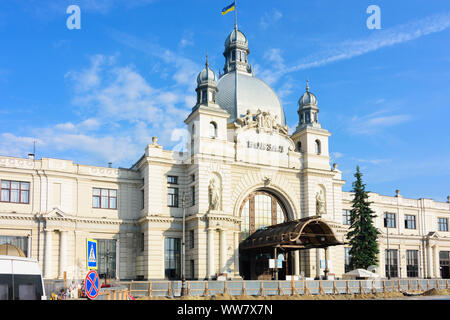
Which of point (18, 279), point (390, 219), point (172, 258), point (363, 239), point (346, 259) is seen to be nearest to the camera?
point (18, 279)

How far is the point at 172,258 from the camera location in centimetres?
5022

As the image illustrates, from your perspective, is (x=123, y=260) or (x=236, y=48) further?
(x=236, y=48)

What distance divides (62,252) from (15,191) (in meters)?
7.50

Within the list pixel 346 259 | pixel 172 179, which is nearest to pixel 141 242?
pixel 172 179

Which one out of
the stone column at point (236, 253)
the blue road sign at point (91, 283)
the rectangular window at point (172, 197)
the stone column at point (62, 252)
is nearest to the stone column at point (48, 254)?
the stone column at point (62, 252)

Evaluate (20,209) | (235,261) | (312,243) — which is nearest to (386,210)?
(312,243)

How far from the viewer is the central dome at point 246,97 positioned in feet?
190

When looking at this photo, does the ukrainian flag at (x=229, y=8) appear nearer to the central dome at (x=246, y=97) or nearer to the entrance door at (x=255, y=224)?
the central dome at (x=246, y=97)

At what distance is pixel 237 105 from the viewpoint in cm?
5781

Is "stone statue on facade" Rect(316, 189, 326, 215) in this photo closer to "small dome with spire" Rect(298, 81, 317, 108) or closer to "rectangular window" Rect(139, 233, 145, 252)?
"small dome with spire" Rect(298, 81, 317, 108)

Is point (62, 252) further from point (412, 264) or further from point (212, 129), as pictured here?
point (412, 264)

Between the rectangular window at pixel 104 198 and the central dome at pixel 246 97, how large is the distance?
16109mm

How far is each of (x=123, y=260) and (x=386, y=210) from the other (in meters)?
39.8

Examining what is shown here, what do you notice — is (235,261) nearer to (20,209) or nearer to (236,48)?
(20,209)
